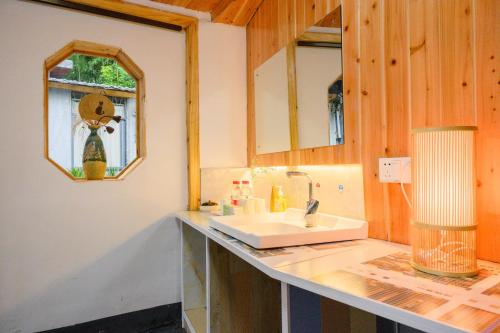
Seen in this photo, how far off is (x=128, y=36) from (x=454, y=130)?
7.00 feet

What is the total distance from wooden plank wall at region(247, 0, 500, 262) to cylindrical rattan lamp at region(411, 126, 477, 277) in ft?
0.48

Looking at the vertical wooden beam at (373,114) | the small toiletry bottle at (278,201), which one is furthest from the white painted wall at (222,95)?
the vertical wooden beam at (373,114)

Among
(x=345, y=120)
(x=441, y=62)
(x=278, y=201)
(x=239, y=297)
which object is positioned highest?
(x=441, y=62)

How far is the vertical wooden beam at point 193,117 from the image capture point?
2.38m

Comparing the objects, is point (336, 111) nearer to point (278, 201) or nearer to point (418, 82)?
point (418, 82)

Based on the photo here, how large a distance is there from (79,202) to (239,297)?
3.97 ft

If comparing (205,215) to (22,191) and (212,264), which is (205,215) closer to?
(212,264)

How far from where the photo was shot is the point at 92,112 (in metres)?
2.28

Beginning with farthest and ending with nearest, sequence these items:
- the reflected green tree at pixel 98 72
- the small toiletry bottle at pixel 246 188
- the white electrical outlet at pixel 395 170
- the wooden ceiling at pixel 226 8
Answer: the reflected green tree at pixel 98 72, the small toiletry bottle at pixel 246 188, the wooden ceiling at pixel 226 8, the white electrical outlet at pixel 395 170

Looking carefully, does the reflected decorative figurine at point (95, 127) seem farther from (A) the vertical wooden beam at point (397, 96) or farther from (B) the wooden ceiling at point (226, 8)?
(A) the vertical wooden beam at point (397, 96)

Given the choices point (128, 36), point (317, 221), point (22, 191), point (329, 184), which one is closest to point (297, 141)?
point (329, 184)

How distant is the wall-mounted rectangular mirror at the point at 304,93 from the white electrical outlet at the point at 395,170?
29cm

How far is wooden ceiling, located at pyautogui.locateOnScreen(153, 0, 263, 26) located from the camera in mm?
2277

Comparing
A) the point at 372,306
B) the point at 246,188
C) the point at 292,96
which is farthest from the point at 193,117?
the point at 372,306
